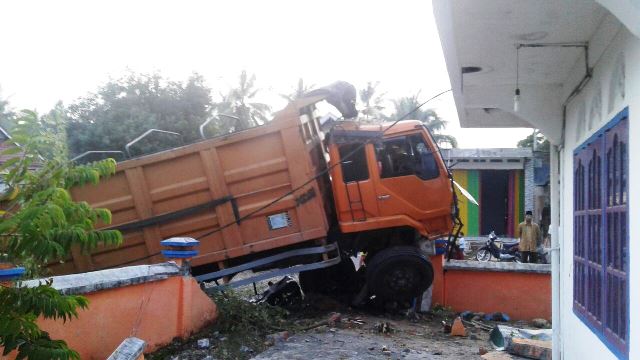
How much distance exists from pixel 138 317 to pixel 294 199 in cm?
251

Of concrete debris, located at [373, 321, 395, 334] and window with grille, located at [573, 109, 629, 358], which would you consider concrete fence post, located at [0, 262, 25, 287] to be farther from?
concrete debris, located at [373, 321, 395, 334]

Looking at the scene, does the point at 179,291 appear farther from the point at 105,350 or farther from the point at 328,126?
the point at 328,126

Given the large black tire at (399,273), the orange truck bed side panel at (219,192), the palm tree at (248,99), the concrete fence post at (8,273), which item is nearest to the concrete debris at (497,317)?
the large black tire at (399,273)

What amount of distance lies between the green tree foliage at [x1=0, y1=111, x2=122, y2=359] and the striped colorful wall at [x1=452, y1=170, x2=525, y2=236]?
61.1 feet

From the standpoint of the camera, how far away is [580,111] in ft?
14.8

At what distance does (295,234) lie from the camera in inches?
297

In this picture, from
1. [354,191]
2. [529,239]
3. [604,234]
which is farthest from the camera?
→ [529,239]

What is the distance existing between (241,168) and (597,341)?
4525 mm

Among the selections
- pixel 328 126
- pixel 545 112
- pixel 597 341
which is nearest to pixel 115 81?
pixel 328 126

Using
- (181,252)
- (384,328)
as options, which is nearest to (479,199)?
(384,328)

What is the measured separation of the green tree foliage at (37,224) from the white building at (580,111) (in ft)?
6.36

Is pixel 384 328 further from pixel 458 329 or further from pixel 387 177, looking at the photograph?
pixel 387 177

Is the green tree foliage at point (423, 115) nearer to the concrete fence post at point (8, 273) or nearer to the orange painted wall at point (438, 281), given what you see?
the orange painted wall at point (438, 281)

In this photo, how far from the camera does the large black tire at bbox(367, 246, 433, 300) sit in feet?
25.1
